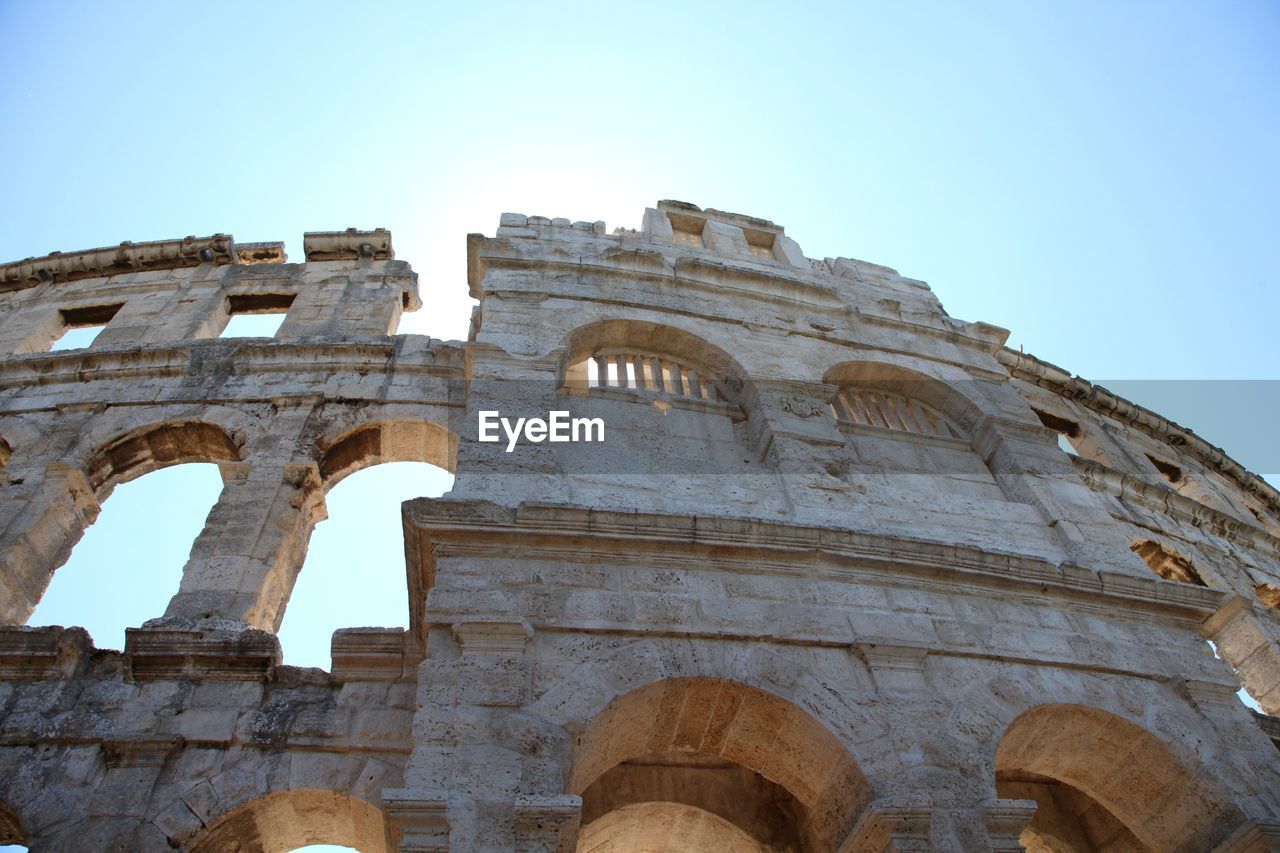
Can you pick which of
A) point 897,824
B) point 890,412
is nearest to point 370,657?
point 897,824

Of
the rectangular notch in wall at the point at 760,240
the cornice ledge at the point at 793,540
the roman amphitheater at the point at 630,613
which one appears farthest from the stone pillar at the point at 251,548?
the rectangular notch in wall at the point at 760,240

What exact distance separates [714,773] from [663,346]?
4.07 meters

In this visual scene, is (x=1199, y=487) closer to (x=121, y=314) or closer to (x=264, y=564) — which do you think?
(x=264, y=564)

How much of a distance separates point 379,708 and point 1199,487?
1344cm

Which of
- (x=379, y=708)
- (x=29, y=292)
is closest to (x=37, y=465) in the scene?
(x=379, y=708)

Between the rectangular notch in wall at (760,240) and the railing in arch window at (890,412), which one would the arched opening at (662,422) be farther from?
the rectangular notch in wall at (760,240)

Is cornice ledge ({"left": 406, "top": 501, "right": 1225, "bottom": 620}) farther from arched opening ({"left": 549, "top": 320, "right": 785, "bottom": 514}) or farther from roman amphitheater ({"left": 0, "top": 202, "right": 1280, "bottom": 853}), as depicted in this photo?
Result: arched opening ({"left": 549, "top": 320, "right": 785, "bottom": 514})

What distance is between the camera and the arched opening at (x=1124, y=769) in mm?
5877

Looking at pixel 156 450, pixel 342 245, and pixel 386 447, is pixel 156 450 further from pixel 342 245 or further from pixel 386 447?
pixel 342 245

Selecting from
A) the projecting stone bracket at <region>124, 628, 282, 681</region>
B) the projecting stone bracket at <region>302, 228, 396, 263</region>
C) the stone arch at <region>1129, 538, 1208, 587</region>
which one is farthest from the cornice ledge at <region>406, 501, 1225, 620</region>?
the projecting stone bracket at <region>302, 228, 396, 263</region>

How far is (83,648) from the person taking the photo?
20.5 feet

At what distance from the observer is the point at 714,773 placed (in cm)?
683

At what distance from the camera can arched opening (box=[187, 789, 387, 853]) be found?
5672 mm

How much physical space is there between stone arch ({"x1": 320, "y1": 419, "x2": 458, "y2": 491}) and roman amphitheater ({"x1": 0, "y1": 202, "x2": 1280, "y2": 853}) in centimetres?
4
